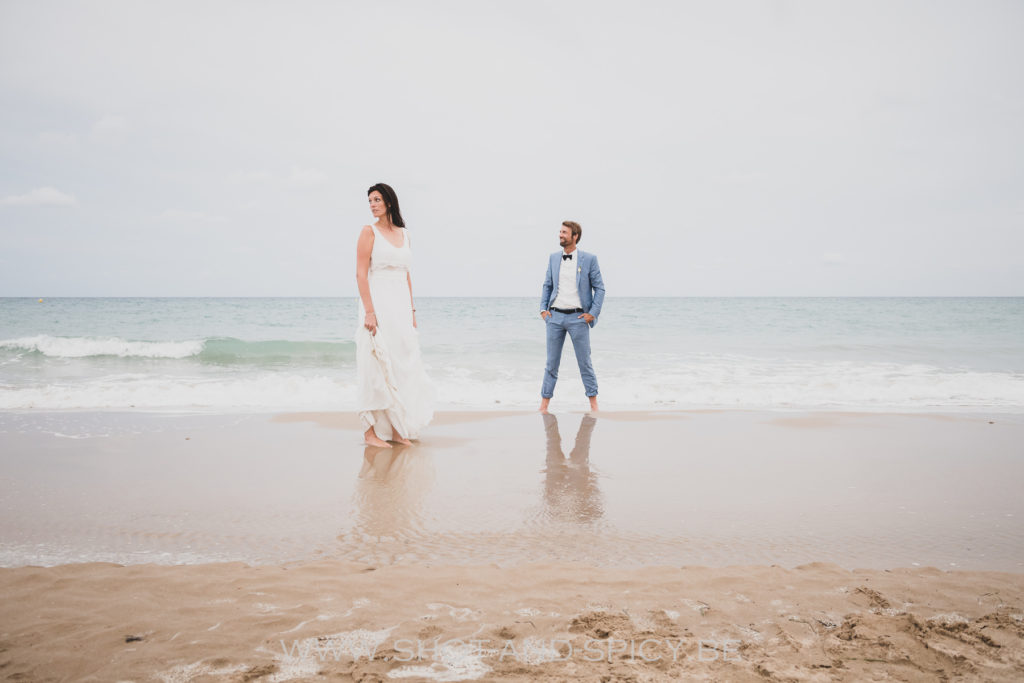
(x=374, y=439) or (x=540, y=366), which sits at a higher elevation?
(x=374, y=439)

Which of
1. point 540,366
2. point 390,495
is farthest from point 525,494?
point 540,366

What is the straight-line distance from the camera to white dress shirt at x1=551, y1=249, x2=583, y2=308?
6.92m

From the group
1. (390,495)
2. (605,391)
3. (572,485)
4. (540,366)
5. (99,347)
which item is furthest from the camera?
(99,347)

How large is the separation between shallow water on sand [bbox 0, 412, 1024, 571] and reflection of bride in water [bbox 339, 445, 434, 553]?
0.7 inches

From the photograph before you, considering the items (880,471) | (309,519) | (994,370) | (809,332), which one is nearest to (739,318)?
(809,332)

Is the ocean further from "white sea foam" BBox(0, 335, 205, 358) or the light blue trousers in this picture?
the light blue trousers

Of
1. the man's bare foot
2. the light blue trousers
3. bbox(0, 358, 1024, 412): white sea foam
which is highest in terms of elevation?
the light blue trousers

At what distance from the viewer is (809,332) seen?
70.8ft

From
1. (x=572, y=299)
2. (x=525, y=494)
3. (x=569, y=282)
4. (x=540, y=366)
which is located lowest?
(x=540, y=366)

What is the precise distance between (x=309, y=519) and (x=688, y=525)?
2.00 m

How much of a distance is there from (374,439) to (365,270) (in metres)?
1.41

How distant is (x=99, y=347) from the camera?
1778 cm

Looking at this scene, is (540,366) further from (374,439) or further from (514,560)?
(514,560)

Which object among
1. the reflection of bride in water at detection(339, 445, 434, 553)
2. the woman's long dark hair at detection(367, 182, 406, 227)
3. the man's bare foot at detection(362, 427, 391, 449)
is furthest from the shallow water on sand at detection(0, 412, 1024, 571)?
the woman's long dark hair at detection(367, 182, 406, 227)
